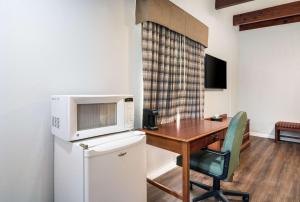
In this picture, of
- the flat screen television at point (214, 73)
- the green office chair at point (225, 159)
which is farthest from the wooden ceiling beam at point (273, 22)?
the green office chair at point (225, 159)

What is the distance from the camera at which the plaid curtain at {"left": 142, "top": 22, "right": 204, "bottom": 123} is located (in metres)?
2.11

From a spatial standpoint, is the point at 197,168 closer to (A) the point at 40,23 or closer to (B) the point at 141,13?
(B) the point at 141,13

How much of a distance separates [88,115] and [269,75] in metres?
4.89

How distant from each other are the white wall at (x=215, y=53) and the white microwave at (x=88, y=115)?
993 millimetres

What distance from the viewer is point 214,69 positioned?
3.71 metres

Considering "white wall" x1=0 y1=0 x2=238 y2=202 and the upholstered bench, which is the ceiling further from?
"white wall" x1=0 y1=0 x2=238 y2=202

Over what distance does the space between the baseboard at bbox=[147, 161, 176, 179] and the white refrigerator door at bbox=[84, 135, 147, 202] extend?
0.91 m

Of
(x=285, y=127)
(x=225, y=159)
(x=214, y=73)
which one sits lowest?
(x=285, y=127)

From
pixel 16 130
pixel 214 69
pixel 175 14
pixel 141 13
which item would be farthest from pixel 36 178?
pixel 214 69

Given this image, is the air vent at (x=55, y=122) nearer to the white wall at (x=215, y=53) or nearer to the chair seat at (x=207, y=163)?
the chair seat at (x=207, y=163)

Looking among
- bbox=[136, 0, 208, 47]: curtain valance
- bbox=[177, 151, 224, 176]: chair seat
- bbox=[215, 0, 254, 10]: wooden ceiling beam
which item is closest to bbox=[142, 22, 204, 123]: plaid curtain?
bbox=[136, 0, 208, 47]: curtain valance

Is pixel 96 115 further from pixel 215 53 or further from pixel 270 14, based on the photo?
pixel 270 14

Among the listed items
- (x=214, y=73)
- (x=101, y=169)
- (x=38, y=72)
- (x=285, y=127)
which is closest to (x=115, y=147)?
(x=101, y=169)

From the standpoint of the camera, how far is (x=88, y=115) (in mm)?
1441
